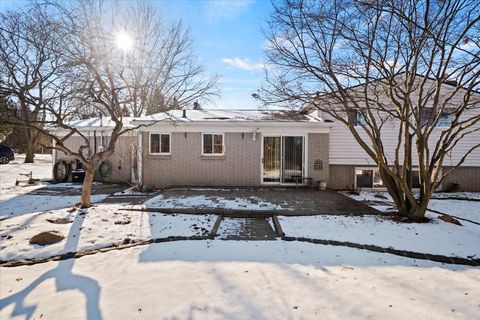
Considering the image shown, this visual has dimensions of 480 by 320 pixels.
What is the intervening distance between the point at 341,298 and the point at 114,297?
269 centimetres

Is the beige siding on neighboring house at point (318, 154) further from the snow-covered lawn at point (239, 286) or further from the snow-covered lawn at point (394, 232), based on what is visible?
the snow-covered lawn at point (239, 286)

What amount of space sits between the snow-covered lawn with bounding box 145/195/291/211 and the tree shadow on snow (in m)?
3.57

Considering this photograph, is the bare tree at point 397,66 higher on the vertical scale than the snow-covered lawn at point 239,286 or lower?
higher

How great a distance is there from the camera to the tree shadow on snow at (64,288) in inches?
122

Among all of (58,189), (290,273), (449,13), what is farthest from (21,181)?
(449,13)

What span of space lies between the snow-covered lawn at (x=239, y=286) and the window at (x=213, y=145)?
22.4 ft

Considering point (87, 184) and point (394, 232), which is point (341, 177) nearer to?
point (394, 232)

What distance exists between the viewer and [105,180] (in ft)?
44.9

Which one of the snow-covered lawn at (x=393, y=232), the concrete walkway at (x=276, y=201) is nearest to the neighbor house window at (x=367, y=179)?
the concrete walkway at (x=276, y=201)

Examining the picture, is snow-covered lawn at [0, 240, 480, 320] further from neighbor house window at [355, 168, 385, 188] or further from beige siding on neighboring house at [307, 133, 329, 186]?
neighbor house window at [355, 168, 385, 188]

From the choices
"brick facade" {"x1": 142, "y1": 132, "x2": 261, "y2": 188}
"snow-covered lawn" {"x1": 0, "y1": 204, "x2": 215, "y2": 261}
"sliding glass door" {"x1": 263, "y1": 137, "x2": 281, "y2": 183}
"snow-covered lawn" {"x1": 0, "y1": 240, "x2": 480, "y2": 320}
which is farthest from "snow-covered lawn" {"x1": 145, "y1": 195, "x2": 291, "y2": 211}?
"snow-covered lawn" {"x1": 0, "y1": 240, "x2": 480, "y2": 320}

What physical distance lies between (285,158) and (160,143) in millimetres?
5179

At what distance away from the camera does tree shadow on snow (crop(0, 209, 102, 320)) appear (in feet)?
10.1

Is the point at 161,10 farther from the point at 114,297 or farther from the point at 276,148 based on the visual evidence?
the point at 114,297
